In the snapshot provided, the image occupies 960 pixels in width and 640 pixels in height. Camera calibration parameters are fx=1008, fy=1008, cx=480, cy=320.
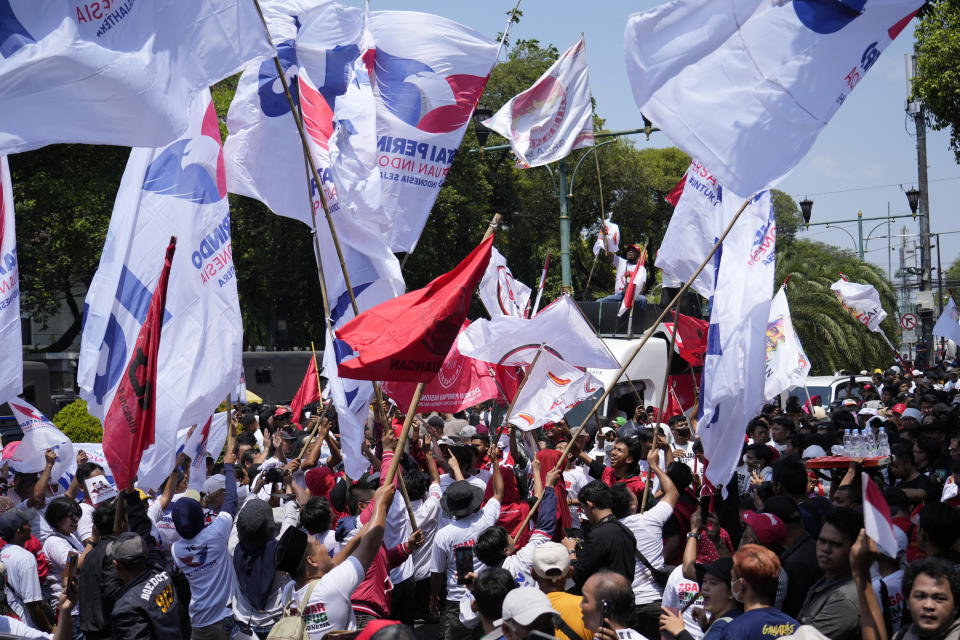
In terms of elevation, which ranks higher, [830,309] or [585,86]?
[585,86]

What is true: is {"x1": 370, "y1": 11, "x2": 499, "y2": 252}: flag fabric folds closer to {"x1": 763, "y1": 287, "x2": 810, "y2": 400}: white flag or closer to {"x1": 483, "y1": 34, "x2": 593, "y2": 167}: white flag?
{"x1": 483, "y1": 34, "x2": 593, "y2": 167}: white flag

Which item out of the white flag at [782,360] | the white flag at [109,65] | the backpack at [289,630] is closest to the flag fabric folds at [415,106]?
the white flag at [109,65]

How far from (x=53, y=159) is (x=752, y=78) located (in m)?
25.7

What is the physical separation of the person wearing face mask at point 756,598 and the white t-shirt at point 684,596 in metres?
1.15

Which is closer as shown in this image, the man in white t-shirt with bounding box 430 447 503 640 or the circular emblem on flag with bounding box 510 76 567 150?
the man in white t-shirt with bounding box 430 447 503 640

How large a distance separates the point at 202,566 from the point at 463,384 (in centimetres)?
417

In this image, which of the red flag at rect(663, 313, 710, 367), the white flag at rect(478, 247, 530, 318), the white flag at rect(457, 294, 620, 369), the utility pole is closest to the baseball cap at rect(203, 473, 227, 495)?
the white flag at rect(457, 294, 620, 369)

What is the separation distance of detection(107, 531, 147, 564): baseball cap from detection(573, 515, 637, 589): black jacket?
101 inches

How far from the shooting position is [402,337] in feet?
19.4

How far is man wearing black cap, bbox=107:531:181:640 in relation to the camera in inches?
219

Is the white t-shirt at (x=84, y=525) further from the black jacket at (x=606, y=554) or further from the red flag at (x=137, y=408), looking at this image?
the black jacket at (x=606, y=554)

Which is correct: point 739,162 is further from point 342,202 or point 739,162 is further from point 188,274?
point 188,274

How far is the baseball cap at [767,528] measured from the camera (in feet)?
19.0

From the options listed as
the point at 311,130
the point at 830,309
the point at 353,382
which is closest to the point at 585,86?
the point at 311,130
